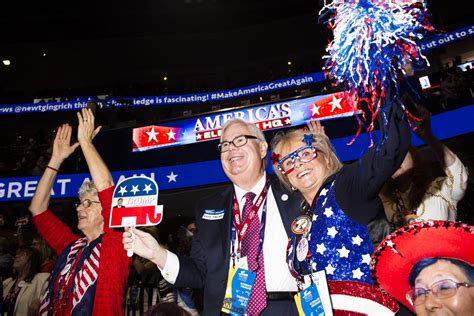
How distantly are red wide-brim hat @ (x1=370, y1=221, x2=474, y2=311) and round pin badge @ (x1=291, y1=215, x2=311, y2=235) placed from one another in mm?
353

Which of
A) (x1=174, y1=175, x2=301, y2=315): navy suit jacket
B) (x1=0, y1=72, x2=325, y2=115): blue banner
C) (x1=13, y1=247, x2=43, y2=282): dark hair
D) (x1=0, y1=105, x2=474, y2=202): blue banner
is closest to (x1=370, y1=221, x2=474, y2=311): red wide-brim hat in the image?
(x1=174, y1=175, x2=301, y2=315): navy suit jacket

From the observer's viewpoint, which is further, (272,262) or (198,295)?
(198,295)

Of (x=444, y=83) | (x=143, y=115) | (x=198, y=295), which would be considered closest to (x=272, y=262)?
(x=198, y=295)

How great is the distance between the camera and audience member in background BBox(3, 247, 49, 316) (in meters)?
4.20

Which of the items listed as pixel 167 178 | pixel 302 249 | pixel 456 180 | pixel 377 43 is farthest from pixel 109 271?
pixel 167 178

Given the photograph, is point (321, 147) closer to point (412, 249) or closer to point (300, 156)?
point (300, 156)

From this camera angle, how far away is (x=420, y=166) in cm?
268

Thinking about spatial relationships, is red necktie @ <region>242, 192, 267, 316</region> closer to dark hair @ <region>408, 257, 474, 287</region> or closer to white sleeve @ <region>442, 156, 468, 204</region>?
dark hair @ <region>408, 257, 474, 287</region>

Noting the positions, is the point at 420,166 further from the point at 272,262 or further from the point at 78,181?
the point at 78,181

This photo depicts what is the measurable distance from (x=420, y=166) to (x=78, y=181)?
10.2 meters

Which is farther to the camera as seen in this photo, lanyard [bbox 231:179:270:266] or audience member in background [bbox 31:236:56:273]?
audience member in background [bbox 31:236:56:273]

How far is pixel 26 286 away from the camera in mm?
4312

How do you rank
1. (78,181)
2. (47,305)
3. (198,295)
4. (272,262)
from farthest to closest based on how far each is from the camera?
(78,181) → (198,295) → (47,305) → (272,262)

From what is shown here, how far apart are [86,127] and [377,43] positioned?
1.89 m
